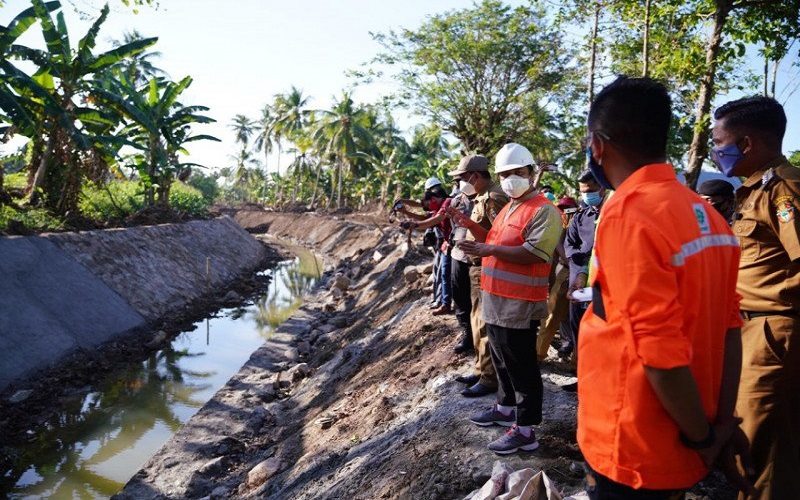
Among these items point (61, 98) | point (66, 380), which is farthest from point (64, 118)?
point (66, 380)

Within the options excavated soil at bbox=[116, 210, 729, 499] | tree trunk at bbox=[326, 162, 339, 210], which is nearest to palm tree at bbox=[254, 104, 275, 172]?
tree trunk at bbox=[326, 162, 339, 210]

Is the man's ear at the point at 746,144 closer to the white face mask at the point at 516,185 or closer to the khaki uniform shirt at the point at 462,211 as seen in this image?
the white face mask at the point at 516,185

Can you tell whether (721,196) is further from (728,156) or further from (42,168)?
(42,168)

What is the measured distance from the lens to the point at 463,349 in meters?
5.78

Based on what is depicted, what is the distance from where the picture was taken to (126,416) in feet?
28.1

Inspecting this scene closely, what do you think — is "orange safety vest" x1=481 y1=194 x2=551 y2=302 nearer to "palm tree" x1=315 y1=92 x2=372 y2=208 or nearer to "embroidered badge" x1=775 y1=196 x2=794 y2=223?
"embroidered badge" x1=775 y1=196 x2=794 y2=223

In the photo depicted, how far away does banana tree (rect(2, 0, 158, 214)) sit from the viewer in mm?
12273

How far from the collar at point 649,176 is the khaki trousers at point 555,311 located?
3.66 m

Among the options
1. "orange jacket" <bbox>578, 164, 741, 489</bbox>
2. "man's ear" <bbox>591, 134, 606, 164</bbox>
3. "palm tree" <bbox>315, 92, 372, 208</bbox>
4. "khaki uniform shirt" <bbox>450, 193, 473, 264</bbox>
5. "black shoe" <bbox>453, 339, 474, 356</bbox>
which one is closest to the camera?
"orange jacket" <bbox>578, 164, 741, 489</bbox>

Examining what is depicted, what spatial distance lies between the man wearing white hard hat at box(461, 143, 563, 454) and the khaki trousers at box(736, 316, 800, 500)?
3.88 feet

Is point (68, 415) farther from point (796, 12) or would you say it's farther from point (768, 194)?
point (796, 12)

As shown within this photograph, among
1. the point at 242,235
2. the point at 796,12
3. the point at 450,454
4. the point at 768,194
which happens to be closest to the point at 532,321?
the point at 450,454

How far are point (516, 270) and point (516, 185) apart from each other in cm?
55

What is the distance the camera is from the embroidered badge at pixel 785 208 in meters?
2.37
